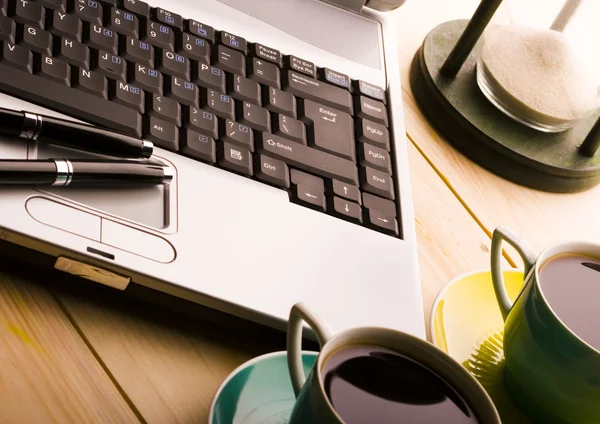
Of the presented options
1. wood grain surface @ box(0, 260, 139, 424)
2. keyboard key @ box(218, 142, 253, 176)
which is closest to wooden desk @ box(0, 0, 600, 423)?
wood grain surface @ box(0, 260, 139, 424)

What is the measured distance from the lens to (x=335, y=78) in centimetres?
60

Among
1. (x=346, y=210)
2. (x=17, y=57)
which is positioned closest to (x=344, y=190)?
(x=346, y=210)

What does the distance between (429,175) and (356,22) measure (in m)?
0.14

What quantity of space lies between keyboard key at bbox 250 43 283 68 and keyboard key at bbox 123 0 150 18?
0.26ft

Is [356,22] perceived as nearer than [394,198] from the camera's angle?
No

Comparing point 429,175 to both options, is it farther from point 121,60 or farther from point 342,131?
point 121,60

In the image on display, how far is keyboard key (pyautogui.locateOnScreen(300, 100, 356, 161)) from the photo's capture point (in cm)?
55

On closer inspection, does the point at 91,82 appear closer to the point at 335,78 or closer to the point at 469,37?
the point at 335,78

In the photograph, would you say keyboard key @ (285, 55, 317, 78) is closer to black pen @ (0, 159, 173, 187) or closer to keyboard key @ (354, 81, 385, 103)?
keyboard key @ (354, 81, 385, 103)

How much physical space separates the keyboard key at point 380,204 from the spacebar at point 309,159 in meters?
0.01

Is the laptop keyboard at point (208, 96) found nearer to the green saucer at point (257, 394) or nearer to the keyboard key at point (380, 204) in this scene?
the keyboard key at point (380, 204)

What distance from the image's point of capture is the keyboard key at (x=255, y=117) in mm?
530

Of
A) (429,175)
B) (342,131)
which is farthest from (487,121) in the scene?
(342,131)

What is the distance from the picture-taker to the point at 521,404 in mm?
484
